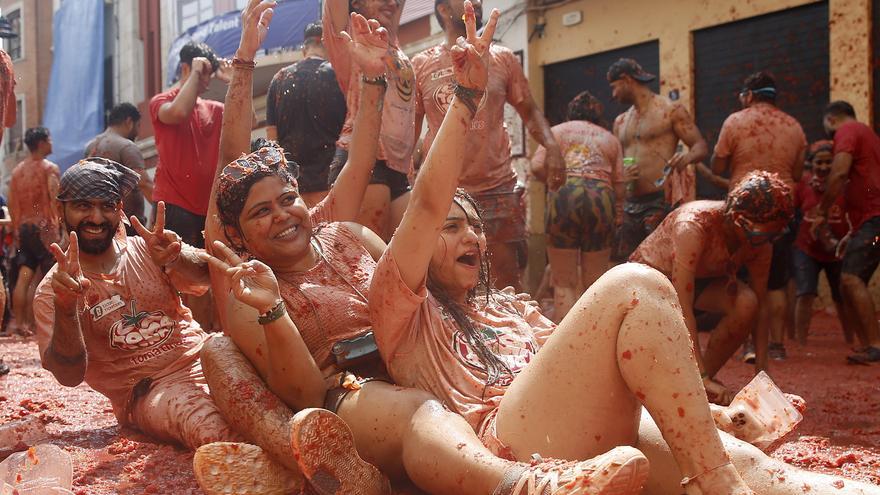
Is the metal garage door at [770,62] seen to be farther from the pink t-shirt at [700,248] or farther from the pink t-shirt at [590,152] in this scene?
the pink t-shirt at [700,248]

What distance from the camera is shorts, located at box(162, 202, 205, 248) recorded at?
6285mm

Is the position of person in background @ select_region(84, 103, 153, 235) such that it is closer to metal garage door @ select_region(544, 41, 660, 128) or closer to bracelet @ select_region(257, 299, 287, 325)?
bracelet @ select_region(257, 299, 287, 325)

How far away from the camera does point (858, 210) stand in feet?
23.8

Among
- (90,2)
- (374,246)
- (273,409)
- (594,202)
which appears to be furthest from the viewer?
(90,2)

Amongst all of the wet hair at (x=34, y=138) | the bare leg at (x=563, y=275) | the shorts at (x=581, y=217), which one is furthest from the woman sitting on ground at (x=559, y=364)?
the wet hair at (x=34, y=138)

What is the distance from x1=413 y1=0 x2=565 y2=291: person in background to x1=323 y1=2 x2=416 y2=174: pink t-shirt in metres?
0.76

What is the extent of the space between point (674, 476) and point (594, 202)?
4.48 m

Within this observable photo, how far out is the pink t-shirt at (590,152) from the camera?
7.25 m

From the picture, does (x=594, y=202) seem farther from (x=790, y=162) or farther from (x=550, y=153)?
(x=790, y=162)

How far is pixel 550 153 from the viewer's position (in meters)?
6.05

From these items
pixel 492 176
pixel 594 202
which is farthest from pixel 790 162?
pixel 492 176

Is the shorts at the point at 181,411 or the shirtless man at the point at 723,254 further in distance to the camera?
the shirtless man at the point at 723,254

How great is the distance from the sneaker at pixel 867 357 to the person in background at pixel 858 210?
1.2 inches

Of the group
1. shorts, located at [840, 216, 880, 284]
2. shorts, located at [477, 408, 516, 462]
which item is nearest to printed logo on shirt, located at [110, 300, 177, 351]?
shorts, located at [477, 408, 516, 462]
